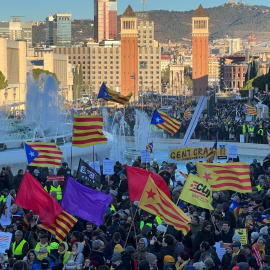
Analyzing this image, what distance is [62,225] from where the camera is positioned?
35.9ft

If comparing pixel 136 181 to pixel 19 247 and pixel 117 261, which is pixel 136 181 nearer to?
pixel 19 247

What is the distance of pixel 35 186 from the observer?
11273 mm

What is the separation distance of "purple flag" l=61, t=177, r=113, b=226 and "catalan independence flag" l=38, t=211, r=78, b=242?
0.52 ft

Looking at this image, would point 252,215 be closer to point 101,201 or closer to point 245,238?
point 245,238

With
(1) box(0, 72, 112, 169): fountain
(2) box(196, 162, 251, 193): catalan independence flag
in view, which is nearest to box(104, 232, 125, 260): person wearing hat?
(2) box(196, 162, 251, 193): catalan independence flag

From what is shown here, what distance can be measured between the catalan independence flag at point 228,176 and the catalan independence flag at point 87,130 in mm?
4625

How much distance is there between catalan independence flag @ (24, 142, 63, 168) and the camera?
1683 centimetres

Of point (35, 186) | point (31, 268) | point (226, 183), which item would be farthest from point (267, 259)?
point (226, 183)

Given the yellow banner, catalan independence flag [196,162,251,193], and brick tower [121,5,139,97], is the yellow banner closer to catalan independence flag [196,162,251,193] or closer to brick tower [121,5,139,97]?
catalan independence flag [196,162,251,193]

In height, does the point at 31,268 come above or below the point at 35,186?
below

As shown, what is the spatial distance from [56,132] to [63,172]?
11818mm

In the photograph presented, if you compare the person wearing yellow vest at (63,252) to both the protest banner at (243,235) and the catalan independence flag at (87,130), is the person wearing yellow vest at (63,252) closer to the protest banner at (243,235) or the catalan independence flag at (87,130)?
the protest banner at (243,235)

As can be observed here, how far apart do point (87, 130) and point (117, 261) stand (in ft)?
26.9


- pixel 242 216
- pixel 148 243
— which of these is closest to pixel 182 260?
pixel 148 243
